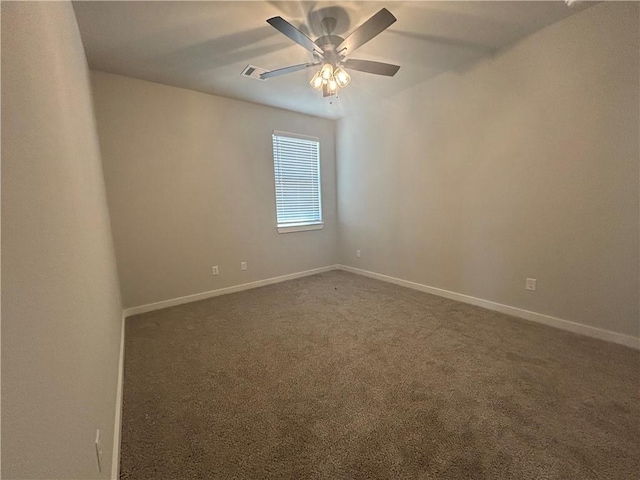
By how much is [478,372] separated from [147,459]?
79.7 inches

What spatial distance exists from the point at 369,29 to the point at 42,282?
6.89 feet

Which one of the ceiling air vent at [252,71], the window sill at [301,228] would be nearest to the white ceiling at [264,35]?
the ceiling air vent at [252,71]

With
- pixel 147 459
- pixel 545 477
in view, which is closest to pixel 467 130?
pixel 545 477

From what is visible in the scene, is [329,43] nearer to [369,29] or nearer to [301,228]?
[369,29]

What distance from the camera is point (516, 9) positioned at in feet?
6.95

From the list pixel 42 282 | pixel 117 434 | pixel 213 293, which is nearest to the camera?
pixel 42 282

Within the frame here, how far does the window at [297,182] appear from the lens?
13.8 feet

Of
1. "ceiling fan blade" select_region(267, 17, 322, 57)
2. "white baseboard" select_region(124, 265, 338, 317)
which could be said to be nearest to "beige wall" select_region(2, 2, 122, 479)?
"ceiling fan blade" select_region(267, 17, 322, 57)

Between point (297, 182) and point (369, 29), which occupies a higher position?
point (369, 29)

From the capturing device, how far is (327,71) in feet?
7.13

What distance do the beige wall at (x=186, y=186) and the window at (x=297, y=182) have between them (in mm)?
139

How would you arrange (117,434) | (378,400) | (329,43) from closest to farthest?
1. (117,434)
2. (378,400)
3. (329,43)

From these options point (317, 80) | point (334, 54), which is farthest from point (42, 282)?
point (334, 54)

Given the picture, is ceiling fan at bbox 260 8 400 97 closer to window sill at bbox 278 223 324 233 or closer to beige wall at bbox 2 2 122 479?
beige wall at bbox 2 2 122 479
